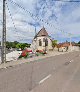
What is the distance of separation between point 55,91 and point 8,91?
1.79 metres

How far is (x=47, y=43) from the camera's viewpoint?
108 metres

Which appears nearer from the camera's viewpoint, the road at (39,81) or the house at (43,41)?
the road at (39,81)

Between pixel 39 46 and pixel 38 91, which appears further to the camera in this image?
pixel 39 46

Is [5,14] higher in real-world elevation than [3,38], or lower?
higher

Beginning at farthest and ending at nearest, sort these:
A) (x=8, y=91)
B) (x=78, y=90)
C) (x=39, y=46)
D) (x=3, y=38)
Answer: (x=39, y=46)
(x=3, y=38)
(x=78, y=90)
(x=8, y=91)

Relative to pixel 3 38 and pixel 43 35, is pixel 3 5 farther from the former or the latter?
pixel 43 35

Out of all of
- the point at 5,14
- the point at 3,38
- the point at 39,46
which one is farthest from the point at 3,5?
the point at 39,46

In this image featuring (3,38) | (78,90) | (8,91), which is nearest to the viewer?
(8,91)

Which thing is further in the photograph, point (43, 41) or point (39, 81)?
point (43, 41)

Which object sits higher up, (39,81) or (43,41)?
(43,41)

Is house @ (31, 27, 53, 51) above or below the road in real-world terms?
above

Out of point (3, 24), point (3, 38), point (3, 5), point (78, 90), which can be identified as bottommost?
point (78, 90)

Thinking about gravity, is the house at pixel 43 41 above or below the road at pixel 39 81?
above

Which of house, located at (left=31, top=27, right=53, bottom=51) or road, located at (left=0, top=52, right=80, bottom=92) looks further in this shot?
house, located at (left=31, top=27, right=53, bottom=51)
